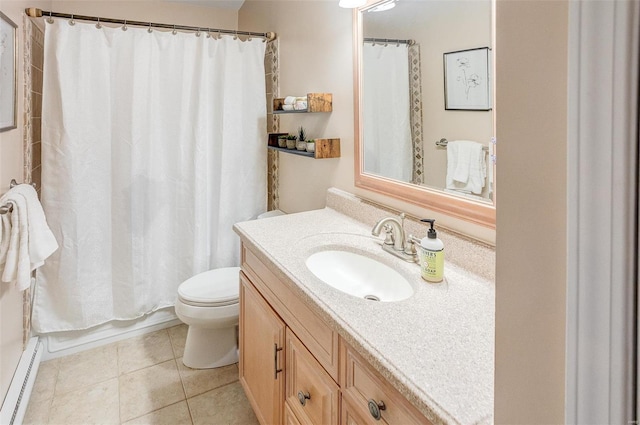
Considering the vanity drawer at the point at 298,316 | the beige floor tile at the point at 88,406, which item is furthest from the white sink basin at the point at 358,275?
the beige floor tile at the point at 88,406

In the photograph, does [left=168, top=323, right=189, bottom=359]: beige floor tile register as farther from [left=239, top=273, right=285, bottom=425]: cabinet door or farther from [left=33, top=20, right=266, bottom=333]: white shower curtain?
[left=239, top=273, right=285, bottom=425]: cabinet door

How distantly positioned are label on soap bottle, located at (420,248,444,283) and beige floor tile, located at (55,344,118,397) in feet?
6.15

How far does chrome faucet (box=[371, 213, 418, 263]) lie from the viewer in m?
1.30

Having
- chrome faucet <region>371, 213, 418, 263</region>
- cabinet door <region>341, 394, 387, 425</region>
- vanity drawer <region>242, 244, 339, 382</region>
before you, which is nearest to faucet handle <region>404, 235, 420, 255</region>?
chrome faucet <region>371, 213, 418, 263</region>

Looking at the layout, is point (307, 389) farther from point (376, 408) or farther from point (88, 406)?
point (88, 406)

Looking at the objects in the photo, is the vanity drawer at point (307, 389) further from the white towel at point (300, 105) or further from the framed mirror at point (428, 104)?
the white towel at point (300, 105)

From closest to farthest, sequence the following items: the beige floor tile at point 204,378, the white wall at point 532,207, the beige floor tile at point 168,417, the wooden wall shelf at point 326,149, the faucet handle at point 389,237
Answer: the white wall at point 532,207 < the faucet handle at point 389,237 < the beige floor tile at point 168,417 < the wooden wall shelf at point 326,149 < the beige floor tile at point 204,378

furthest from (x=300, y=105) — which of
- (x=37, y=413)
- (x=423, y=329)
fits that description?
(x=37, y=413)

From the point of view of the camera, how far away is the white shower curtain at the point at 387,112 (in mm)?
1461

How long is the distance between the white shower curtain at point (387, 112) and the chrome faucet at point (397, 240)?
23 centimetres

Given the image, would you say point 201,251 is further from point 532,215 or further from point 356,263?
point 532,215

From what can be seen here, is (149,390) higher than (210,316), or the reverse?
(210,316)

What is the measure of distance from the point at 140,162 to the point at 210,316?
102 cm

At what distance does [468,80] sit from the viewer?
118cm
